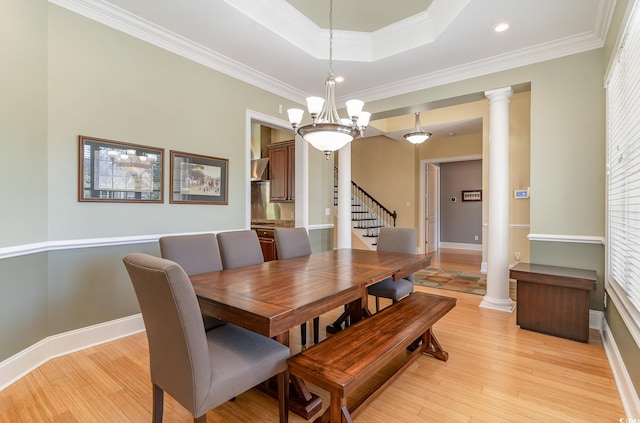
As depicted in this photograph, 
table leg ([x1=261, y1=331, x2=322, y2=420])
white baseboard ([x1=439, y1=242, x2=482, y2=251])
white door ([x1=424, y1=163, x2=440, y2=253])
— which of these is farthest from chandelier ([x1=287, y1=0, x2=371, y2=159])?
white baseboard ([x1=439, y1=242, x2=482, y2=251])

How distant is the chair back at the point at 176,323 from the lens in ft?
4.00

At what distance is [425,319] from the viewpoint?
6.94 ft

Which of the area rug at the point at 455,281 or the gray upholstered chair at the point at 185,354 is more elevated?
the gray upholstered chair at the point at 185,354

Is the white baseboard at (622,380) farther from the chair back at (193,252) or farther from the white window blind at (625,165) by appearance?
the chair back at (193,252)

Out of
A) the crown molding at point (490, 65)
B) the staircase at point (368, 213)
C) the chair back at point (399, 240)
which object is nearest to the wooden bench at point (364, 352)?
the chair back at point (399, 240)

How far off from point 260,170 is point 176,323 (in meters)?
4.80

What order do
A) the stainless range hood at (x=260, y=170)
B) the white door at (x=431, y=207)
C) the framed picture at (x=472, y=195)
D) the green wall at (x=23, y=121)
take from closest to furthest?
the green wall at (x=23, y=121), the stainless range hood at (x=260, y=170), the white door at (x=431, y=207), the framed picture at (x=472, y=195)

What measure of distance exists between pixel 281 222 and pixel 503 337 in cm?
369

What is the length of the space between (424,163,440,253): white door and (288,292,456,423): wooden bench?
5.62 meters

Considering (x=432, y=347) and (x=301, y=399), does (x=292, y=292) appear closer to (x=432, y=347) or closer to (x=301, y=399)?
(x=301, y=399)

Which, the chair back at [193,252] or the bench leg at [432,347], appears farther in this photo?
the bench leg at [432,347]

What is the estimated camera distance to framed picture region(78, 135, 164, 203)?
2.52 m

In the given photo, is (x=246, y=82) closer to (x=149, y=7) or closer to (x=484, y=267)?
(x=149, y=7)

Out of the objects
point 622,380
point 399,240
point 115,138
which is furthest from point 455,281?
point 115,138
